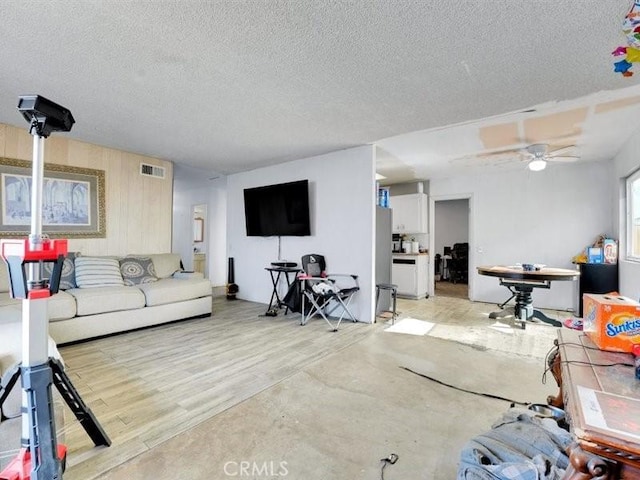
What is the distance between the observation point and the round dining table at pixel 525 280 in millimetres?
3715

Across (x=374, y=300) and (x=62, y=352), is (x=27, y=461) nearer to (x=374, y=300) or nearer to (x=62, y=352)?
(x=62, y=352)

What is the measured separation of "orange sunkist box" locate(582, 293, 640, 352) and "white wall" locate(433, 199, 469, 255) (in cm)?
782

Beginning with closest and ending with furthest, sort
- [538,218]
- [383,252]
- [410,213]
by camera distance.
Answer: [383,252], [538,218], [410,213]

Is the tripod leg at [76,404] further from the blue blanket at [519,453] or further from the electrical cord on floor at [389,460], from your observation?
the blue blanket at [519,453]

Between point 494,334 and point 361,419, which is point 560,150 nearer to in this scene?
point 494,334

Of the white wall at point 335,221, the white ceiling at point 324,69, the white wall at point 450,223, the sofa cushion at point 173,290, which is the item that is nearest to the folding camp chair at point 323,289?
the white wall at point 335,221

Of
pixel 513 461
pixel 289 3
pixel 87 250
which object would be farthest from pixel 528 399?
pixel 87 250

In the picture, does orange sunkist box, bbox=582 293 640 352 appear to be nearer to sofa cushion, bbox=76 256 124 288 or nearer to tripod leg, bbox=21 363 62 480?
tripod leg, bbox=21 363 62 480

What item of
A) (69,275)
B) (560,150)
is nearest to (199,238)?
A: (69,275)

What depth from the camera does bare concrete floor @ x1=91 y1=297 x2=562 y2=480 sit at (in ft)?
4.97

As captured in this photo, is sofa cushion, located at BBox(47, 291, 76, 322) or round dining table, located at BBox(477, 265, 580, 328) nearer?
sofa cushion, located at BBox(47, 291, 76, 322)

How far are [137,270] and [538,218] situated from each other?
639 centimetres

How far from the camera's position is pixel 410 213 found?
6.30 metres

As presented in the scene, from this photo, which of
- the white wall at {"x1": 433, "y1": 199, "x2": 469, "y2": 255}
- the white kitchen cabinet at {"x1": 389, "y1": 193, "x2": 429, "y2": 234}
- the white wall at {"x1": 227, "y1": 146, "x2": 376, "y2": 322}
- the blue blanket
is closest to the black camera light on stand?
the blue blanket
